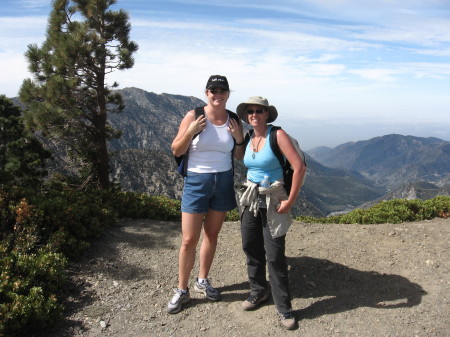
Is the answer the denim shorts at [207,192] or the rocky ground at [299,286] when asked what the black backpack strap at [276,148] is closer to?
the denim shorts at [207,192]

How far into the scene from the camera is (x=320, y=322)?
16.3 feet

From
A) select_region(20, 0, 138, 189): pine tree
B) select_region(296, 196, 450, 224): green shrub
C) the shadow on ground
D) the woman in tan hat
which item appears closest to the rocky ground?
the shadow on ground

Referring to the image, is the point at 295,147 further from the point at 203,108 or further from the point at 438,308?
the point at 438,308

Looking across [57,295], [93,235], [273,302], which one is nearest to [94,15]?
[93,235]

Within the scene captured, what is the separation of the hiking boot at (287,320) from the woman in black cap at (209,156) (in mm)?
1486

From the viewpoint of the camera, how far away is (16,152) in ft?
79.8

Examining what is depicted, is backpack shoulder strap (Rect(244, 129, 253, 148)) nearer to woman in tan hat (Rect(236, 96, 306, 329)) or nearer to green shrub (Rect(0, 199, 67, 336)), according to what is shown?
woman in tan hat (Rect(236, 96, 306, 329))

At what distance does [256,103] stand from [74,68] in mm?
11867

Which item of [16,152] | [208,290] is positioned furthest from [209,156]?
[16,152]

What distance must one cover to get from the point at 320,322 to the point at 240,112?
3.06 metres

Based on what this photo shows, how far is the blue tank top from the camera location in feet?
14.8

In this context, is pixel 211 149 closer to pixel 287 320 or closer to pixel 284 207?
pixel 284 207

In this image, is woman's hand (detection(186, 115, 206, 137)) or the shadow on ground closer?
woman's hand (detection(186, 115, 206, 137))

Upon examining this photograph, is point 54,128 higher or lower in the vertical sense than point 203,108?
lower
